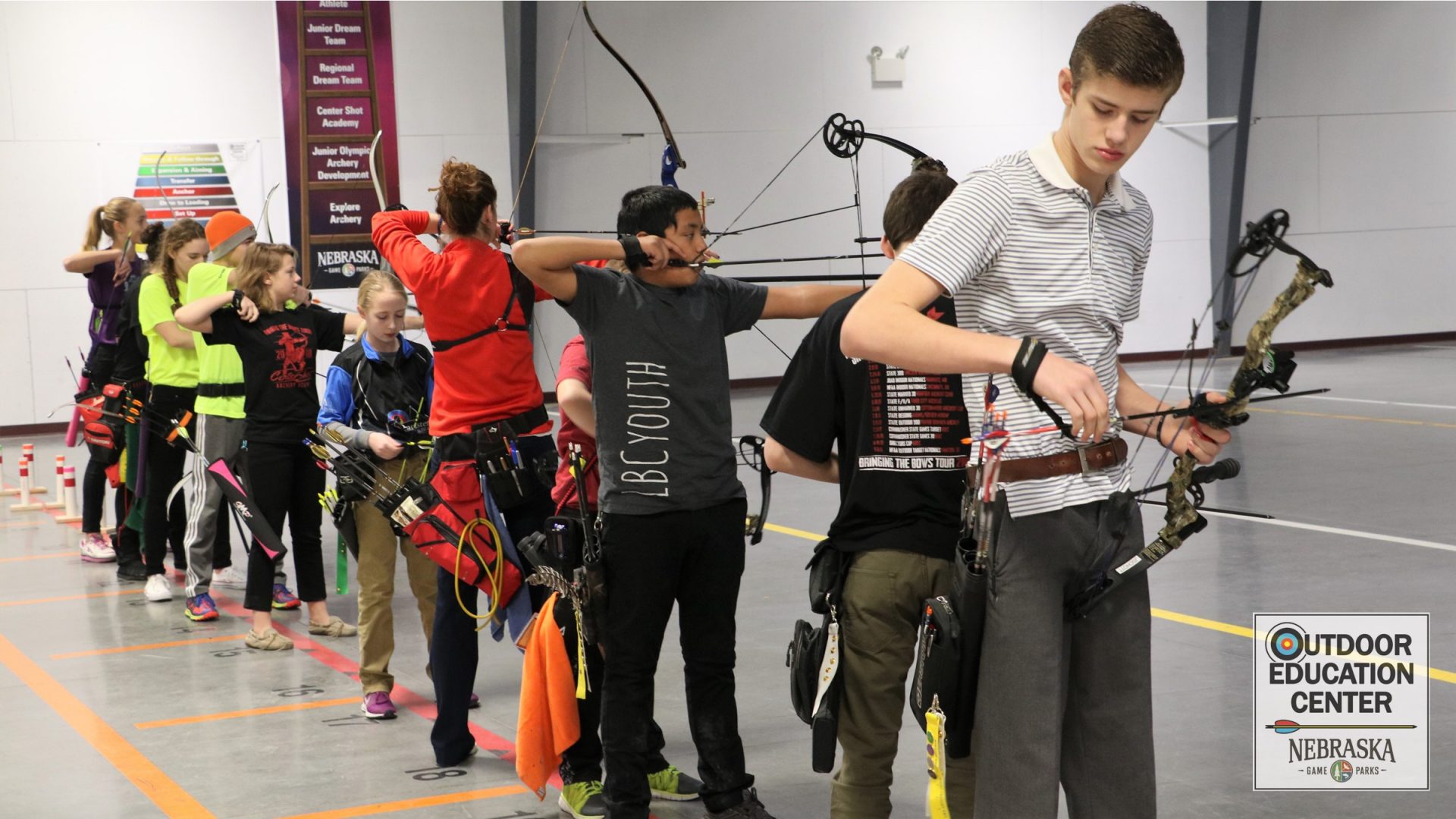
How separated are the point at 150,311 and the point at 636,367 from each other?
12.4ft

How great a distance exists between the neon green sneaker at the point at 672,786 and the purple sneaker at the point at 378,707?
1186 millimetres

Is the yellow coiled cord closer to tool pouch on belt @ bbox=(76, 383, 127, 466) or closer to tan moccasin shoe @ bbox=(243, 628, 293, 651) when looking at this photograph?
tan moccasin shoe @ bbox=(243, 628, 293, 651)

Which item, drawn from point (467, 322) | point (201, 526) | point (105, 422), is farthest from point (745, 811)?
point (105, 422)

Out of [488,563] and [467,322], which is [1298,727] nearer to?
[488,563]

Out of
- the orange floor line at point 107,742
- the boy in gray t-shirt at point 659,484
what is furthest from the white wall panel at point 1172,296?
the boy in gray t-shirt at point 659,484

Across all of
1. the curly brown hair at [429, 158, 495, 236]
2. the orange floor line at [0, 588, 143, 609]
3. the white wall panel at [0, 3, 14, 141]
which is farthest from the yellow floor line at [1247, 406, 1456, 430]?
the white wall panel at [0, 3, 14, 141]

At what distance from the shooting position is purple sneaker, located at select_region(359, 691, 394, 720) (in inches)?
178

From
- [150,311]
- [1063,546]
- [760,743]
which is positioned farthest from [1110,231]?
[150,311]

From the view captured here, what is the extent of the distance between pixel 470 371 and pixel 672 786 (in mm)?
1230

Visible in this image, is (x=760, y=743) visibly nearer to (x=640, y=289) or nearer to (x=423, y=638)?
(x=640, y=289)

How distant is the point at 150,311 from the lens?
6238mm

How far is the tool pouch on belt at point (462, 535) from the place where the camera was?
12.8 feet

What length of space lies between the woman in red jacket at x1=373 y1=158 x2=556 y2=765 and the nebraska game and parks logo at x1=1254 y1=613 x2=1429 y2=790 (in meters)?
2.05

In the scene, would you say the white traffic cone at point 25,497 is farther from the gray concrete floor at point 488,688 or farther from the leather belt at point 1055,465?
the leather belt at point 1055,465
